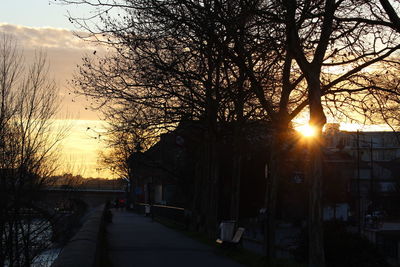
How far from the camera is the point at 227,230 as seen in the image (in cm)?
2295

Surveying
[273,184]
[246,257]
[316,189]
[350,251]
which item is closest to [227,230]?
[246,257]

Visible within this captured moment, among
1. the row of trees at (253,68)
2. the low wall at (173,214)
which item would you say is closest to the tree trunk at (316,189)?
the row of trees at (253,68)

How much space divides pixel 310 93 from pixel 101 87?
1293 cm

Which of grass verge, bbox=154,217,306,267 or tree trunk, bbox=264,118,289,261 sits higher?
tree trunk, bbox=264,118,289,261

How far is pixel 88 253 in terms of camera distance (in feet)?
39.1

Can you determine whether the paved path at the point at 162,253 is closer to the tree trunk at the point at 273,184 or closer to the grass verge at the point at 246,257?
the grass verge at the point at 246,257

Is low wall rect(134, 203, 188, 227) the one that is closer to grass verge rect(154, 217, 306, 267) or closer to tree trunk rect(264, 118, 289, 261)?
grass verge rect(154, 217, 306, 267)

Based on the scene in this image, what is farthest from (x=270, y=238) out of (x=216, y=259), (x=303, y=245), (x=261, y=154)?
(x=261, y=154)

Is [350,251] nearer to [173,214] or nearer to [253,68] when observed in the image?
[253,68]

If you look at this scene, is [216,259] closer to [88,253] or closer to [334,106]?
[334,106]

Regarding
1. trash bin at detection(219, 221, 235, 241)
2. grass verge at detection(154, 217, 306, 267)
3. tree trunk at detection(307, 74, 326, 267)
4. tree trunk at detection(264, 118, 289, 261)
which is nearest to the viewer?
tree trunk at detection(307, 74, 326, 267)

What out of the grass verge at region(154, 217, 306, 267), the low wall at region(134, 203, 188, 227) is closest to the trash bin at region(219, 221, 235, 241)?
the grass verge at region(154, 217, 306, 267)

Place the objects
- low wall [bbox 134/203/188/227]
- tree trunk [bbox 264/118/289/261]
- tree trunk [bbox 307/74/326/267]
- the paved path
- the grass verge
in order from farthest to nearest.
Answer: low wall [bbox 134/203/188/227]
tree trunk [bbox 264/118/289/261]
the paved path
the grass verge
tree trunk [bbox 307/74/326/267]

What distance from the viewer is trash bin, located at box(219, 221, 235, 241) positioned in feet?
75.3
